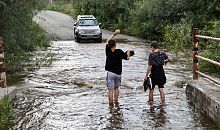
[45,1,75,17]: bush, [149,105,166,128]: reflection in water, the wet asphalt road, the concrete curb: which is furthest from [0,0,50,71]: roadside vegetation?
[45,1,75,17]: bush

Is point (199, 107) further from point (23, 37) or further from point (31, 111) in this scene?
point (23, 37)

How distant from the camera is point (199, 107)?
10.1 m

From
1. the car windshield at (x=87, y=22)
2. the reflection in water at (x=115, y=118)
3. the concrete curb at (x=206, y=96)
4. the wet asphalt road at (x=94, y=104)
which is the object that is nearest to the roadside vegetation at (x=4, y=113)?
the wet asphalt road at (x=94, y=104)

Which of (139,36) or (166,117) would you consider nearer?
(166,117)

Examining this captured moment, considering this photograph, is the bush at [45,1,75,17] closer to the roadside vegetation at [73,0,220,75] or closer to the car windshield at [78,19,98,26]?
the roadside vegetation at [73,0,220,75]

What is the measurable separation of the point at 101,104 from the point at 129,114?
51.7 inches

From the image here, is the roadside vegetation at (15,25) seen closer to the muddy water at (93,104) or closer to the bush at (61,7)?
the muddy water at (93,104)

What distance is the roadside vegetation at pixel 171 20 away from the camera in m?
20.3

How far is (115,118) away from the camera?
9.56m

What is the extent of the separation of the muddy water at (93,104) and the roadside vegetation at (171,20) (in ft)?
8.90

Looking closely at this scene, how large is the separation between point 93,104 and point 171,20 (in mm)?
20215

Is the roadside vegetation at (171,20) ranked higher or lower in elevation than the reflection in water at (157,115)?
higher

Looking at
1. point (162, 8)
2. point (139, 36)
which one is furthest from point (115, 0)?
point (162, 8)

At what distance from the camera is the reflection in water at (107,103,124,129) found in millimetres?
8873
